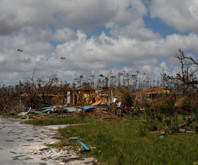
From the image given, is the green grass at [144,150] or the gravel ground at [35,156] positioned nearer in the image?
the green grass at [144,150]

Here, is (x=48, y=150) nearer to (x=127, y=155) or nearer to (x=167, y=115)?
(x=127, y=155)

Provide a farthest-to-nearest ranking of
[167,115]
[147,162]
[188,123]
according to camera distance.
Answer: [167,115] → [188,123] → [147,162]

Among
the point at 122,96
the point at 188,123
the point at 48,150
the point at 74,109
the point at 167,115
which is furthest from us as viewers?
the point at 74,109

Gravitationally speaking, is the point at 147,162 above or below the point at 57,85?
below

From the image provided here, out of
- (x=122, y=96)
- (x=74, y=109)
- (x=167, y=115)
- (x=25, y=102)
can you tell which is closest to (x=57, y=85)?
(x=25, y=102)

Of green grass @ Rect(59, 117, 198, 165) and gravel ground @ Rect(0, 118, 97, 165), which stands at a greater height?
green grass @ Rect(59, 117, 198, 165)

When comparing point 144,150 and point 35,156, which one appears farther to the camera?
point 35,156

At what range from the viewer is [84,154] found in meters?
7.39

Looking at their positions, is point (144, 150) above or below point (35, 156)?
above

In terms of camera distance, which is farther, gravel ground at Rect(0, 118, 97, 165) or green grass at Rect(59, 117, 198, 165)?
gravel ground at Rect(0, 118, 97, 165)

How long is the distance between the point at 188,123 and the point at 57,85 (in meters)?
21.3

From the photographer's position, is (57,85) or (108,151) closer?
(108,151)

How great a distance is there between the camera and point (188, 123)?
33.5 ft

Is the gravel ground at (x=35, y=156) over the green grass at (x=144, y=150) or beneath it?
beneath
